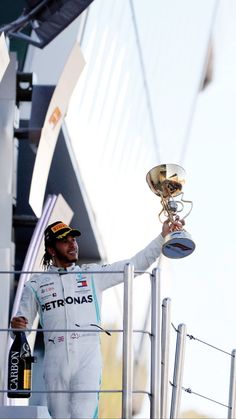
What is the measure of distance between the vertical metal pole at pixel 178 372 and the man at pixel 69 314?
0.37 metres

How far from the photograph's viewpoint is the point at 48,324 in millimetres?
6875

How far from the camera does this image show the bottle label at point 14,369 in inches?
278

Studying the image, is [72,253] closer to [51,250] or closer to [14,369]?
[51,250]

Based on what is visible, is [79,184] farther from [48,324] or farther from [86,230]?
[48,324]

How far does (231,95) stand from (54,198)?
59.8 ft

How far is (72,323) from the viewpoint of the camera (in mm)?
6852

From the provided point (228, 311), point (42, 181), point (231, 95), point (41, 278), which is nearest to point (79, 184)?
point (42, 181)

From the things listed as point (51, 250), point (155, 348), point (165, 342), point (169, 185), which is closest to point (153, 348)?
point (155, 348)

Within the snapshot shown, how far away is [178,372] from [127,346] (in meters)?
0.89

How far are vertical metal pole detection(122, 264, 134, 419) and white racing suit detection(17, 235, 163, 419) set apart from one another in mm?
296

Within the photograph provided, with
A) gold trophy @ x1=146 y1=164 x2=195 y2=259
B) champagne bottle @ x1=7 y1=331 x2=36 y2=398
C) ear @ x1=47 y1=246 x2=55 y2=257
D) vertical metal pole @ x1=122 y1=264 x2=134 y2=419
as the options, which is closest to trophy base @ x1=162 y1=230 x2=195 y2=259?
gold trophy @ x1=146 y1=164 x2=195 y2=259

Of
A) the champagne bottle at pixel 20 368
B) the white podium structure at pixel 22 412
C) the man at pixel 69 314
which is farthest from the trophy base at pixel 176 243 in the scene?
the white podium structure at pixel 22 412

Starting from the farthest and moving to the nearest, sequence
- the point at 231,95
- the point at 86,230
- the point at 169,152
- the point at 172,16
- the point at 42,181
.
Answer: the point at 231,95
the point at 169,152
the point at 172,16
the point at 86,230
the point at 42,181

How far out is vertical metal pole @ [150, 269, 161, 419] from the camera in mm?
6254
